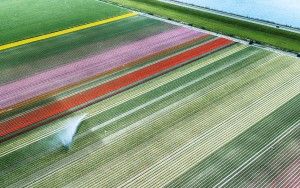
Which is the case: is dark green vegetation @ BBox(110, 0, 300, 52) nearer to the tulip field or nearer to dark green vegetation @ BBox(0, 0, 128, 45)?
the tulip field

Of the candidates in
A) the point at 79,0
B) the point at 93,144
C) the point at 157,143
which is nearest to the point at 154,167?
the point at 157,143

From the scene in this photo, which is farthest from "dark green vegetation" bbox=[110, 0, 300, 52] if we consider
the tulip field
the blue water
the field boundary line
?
the field boundary line

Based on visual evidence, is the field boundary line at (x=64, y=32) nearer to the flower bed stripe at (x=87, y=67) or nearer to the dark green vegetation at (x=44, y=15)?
the dark green vegetation at (x=44, y=15)

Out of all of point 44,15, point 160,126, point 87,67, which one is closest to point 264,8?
point 87,67

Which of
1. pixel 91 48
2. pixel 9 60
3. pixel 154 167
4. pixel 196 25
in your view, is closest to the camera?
pixel 154 167

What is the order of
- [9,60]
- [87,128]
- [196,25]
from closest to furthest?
[87,128] → [9,60] → [196,25]

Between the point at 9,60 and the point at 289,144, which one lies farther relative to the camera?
the point at 9,60

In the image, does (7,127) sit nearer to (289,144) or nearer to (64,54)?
(64,54)
